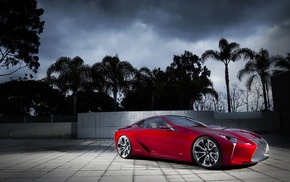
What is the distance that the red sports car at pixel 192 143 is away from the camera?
5.10 m

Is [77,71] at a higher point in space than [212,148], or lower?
higher

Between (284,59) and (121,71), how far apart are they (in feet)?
62.4

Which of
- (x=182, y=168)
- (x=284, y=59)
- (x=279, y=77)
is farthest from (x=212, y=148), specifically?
(x=284, y=59)

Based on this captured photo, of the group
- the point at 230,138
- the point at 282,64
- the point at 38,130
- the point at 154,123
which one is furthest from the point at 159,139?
the point at 282,64

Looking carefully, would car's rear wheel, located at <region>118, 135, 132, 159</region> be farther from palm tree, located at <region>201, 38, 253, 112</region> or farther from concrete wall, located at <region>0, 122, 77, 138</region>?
palm tree, located at <region>201, 38, 253, 112</region>

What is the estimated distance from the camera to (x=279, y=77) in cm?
2300

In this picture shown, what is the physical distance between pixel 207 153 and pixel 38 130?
16.6m

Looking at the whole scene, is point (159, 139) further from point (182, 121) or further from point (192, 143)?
point (192, 143)

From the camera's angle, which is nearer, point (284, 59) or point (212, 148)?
point (212, 148)

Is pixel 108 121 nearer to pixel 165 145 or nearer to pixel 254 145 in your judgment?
pixel 165 145

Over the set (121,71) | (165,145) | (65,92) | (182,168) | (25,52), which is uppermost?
(25,52)

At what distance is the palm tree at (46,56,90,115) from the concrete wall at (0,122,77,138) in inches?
253

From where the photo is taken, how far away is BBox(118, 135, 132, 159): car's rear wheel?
23.6 feet

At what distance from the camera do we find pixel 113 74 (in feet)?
85.8
